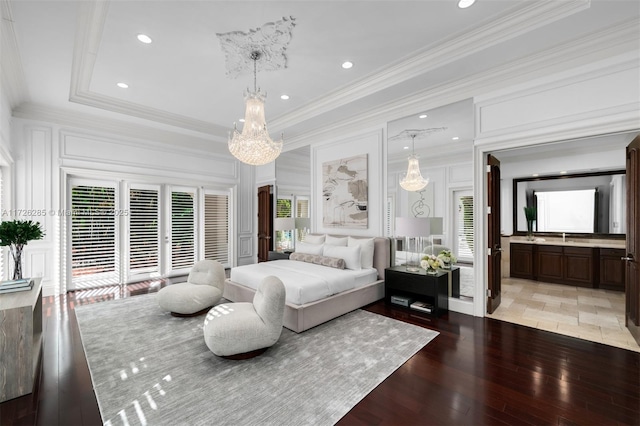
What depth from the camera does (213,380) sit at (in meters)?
2.30

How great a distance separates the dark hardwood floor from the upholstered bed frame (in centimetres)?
118

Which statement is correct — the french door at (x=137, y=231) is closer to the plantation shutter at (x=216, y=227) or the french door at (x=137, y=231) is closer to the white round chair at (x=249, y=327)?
the plantation shutter at (x=216, y=227)

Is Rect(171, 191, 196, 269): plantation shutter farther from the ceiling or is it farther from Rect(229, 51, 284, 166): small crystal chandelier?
Rect(229, 51, 284, 166): small crystal chandelier

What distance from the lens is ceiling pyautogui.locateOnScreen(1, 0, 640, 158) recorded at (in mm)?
2707

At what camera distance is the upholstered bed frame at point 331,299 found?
326 centimetres

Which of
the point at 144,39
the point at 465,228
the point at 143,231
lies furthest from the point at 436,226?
the point at 143,231

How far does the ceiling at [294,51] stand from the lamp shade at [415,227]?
1.69m

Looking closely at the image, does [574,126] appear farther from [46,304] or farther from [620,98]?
[46,304]

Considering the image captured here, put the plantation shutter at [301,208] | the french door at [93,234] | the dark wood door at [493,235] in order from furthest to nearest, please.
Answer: the plantation shutter at [301,208] → the french door at [93,234] → the dark wood door at [493,235]

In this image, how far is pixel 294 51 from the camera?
3422mm

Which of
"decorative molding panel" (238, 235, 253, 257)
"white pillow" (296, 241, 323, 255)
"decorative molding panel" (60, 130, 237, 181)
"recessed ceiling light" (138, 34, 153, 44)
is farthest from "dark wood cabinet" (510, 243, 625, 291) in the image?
"recessed ceiling light" (138, 34, 153, 44)

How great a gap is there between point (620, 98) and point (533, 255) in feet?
12.5

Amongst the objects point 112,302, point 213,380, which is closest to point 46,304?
point 112,302

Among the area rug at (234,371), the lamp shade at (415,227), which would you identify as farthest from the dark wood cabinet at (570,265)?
the area rug at (234,371)
